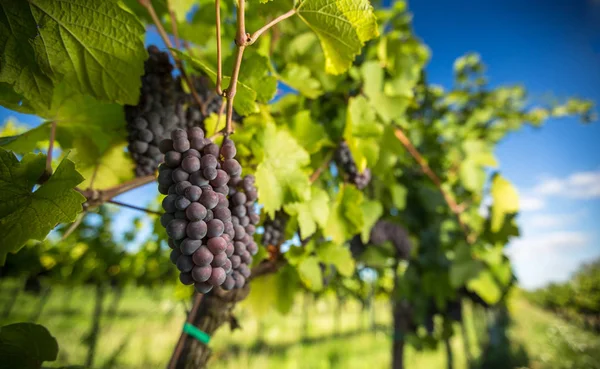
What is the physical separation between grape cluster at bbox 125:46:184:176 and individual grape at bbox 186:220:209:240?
498 millimetres

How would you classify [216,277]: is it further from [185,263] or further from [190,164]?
[190,164]

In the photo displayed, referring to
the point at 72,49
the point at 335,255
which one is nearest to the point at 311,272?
the point at 335,255

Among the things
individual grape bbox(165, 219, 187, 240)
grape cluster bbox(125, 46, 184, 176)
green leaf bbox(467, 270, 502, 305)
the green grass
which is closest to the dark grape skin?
individual grape bbox(165, 219, 187, 240)

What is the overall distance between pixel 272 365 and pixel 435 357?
5710mm

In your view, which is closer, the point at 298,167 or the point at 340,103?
the point at 298,167

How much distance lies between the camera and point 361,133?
1.32 meters

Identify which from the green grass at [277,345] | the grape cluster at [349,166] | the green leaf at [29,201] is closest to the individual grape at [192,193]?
the green leaf at [29,201]

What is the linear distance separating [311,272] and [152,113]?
0.93 metres

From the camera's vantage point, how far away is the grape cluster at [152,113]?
1.01 meters

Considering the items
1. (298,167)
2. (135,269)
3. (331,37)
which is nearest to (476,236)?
(298,167)

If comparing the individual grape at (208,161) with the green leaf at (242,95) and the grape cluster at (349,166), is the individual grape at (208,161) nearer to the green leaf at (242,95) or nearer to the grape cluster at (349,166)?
the green leaf at (242,95)

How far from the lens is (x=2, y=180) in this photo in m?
0.70

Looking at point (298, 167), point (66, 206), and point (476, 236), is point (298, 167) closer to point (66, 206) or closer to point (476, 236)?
point (66, 206)

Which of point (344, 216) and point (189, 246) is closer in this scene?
point (189, 246)
